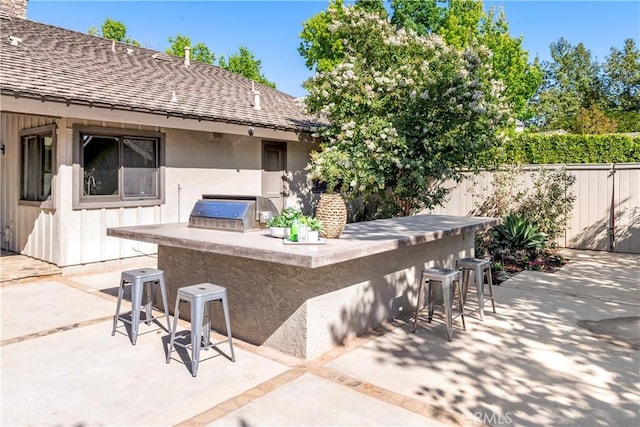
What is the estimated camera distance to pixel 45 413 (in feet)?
9.85

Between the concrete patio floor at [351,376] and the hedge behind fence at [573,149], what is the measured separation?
8193 millimetres

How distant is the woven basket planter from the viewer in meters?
4.45

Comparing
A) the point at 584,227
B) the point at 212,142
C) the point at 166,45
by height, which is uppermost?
the point at 166,45

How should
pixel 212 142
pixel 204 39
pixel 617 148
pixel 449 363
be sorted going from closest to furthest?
pixel 449 363 < pixel 212 142 < pixel 617 148 < pixel 204 39

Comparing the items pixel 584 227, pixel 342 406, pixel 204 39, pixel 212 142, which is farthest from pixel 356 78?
pixel 204 39

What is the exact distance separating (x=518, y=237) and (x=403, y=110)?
12.3 ft

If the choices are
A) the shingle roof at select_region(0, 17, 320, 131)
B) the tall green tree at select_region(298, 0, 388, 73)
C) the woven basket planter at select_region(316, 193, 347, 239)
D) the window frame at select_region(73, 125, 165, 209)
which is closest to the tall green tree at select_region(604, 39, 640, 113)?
the tall green tree at select_region(298, 0, 388, 73)

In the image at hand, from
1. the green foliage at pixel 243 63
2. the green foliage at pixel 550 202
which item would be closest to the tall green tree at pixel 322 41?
the green foliage at pixel 243 63

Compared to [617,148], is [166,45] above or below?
above

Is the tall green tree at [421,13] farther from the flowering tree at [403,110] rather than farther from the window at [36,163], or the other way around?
the window at [36,163]

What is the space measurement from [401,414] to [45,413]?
8.10 ft

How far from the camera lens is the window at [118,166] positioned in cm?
764

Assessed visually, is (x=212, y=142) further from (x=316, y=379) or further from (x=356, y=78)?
(x=316, y=379)

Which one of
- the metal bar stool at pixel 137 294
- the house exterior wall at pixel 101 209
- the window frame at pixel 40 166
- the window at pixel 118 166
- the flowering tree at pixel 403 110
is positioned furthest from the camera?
the flowering tree at pixel 403 110
